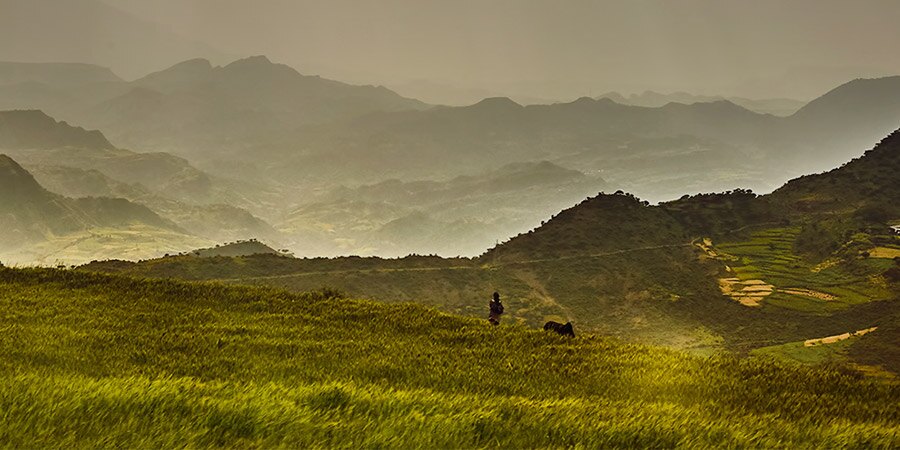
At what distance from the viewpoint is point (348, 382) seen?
9508 millimetres

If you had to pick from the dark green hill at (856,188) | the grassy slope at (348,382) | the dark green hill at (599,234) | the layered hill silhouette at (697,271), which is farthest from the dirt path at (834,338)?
the dark green hill at (856,188)

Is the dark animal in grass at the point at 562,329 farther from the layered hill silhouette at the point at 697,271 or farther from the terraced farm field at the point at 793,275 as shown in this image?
the terraced farm field at the point at 793,275

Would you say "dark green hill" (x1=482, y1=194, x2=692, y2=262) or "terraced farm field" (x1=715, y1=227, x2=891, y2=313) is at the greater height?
"dark green hill" (x1=482, y1=194, x2=692, y2=262)

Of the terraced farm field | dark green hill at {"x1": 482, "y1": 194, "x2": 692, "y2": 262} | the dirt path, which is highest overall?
dark green hill at {"x1": 482, "y1": 194, "x2": 692, "y2": 262}

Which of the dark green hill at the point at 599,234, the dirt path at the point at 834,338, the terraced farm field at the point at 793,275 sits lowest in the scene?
the dirt path at the point at 834,338

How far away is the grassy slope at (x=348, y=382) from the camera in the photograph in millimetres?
5938

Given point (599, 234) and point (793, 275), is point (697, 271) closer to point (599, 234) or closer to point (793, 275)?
point (793, 275)

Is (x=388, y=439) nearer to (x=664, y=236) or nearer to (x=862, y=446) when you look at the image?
(x=862, y=446)

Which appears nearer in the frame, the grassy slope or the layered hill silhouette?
the grassy slope

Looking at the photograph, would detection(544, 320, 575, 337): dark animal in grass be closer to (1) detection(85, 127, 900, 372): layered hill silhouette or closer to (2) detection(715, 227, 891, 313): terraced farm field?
(1) detection(85, 127, 900, 372): layered hill silhouette

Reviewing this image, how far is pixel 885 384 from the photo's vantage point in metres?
12.7

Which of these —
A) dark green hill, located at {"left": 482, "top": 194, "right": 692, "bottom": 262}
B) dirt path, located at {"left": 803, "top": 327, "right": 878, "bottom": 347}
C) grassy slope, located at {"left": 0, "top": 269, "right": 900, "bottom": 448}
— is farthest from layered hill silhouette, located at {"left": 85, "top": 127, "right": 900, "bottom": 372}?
grassy slope, located at {"left": 0, "top": 269, "right": 900, "bottom": 448}

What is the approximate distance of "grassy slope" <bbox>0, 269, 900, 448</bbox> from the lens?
594 cm

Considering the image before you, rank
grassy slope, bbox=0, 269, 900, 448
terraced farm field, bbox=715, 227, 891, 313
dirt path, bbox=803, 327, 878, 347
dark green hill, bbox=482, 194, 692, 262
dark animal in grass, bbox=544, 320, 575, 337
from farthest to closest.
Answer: dark green hill, bbox=482, 194, 692, 262, terraced farm field, bbox=715, 227, 891, 313, dirt path, bbox=803, 327, 878, 347, dark animal in grass, bbox=544, 320, 575, 337, grassy slope, bbox=0, 269, 900, 448
